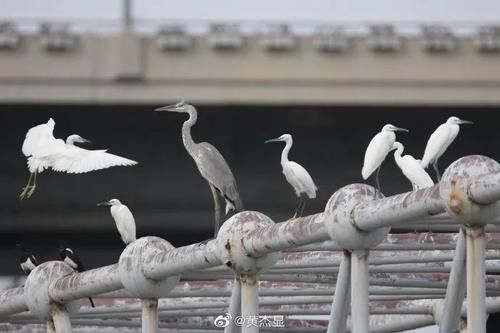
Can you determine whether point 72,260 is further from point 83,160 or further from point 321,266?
point 321,266

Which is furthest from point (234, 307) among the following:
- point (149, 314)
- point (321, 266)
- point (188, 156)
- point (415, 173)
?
point (188, 156)

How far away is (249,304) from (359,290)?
1.22 meters

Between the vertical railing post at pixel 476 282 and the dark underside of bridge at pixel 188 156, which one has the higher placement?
the dark underside of bridge at pixel 188 156

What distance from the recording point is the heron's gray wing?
61.5 ft

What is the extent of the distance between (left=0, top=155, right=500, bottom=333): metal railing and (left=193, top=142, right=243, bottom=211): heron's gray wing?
726 mm

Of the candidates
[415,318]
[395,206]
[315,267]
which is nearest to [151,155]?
[415,318]

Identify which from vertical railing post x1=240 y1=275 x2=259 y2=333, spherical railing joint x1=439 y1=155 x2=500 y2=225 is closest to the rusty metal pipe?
spherical railing joint x1=439 y1=155 x2=500 y2=225

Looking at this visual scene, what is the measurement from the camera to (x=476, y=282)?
14.0 metres

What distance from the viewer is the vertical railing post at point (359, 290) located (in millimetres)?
15195

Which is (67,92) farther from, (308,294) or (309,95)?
(308,294)

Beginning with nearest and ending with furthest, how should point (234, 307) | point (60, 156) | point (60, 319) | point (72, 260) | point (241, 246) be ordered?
1. point (241, 246)
2. point (234, 307)
3. point (60, 319)
4. point (60, 156)
5. point (72, 260)

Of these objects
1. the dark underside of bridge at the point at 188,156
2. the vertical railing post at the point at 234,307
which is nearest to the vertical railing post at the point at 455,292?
the vertical railing post at the point at 234,307

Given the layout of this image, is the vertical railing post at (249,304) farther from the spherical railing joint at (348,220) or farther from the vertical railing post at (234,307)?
the spherical railing joint at (348,220)

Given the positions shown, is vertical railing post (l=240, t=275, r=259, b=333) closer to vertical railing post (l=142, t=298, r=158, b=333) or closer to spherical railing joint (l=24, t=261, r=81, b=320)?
vertical railing post (l=142, t=298, r=158, b=333)
